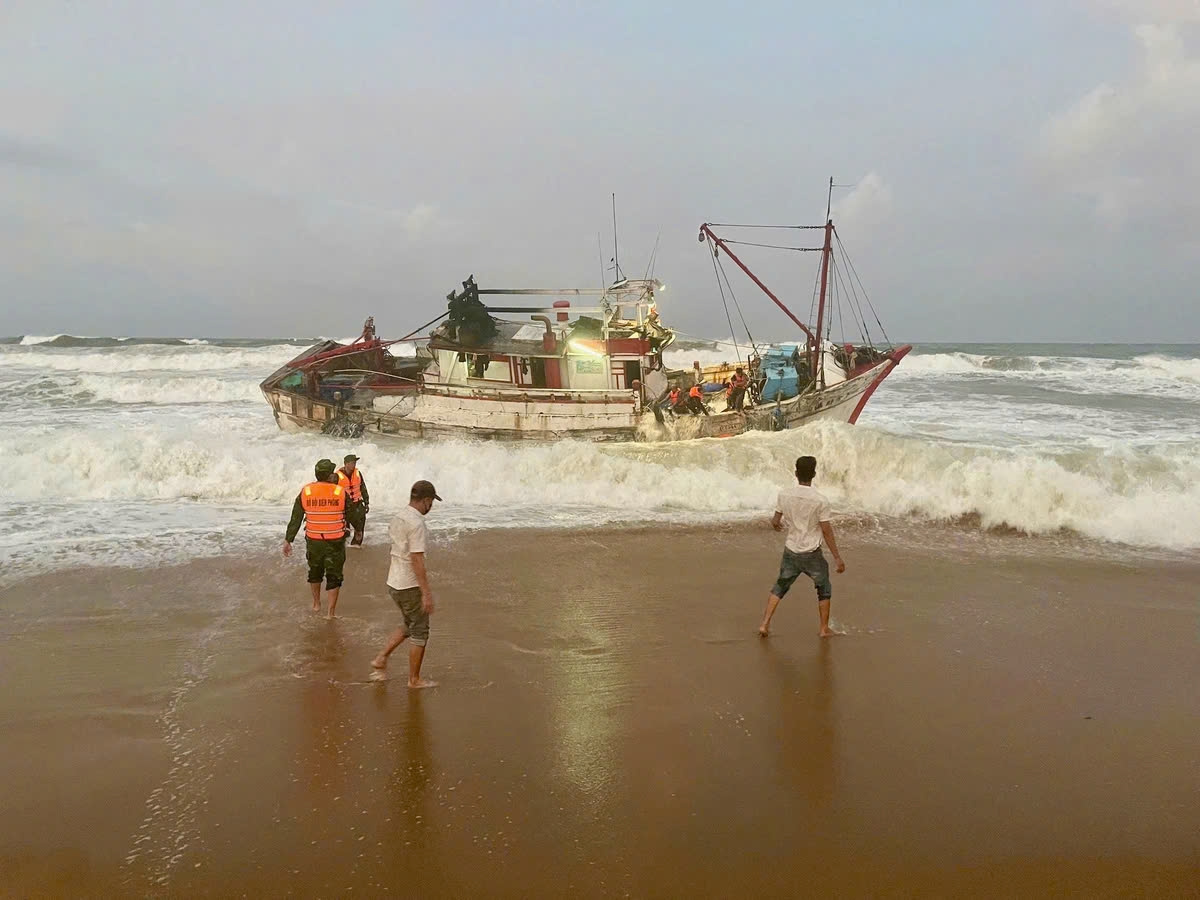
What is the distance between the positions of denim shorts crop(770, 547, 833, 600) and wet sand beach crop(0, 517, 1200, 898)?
0.52m

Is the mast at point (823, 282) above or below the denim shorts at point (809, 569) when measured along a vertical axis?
above

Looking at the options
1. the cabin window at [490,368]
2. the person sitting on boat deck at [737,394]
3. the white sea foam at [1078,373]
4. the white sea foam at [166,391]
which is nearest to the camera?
the person sitting on boat deck at [737,394]

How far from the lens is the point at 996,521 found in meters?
12.3

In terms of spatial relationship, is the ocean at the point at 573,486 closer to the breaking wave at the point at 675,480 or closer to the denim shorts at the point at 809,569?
the breaking wave at the point at 675,480

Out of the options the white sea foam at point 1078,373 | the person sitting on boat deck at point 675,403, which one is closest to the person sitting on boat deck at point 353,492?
the person sitting on boat deck at point 675,403

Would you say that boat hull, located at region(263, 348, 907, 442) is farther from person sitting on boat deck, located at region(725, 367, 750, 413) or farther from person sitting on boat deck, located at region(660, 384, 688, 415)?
person sitting on boat deck, located at region(725, 367, 750, 413)

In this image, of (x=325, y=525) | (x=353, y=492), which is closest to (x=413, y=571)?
(x=325, y=525)

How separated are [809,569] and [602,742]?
268cm

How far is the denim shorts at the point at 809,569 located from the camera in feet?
22.2

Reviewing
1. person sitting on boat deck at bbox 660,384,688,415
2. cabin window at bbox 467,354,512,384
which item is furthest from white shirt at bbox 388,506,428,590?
cabin window at bbox 467,354,512,384

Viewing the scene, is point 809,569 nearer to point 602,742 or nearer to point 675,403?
point 602,742

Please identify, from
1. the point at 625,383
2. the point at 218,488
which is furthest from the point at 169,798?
the point at 625,383

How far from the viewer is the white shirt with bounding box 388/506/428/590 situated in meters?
5.66

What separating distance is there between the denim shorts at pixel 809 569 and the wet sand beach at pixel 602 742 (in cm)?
52
